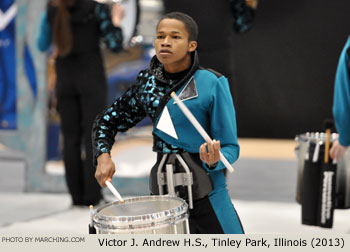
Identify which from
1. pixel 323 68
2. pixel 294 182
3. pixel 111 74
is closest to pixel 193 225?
pixel 111 74

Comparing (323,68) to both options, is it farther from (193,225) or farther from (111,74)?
(193,225)

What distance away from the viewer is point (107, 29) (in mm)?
3600

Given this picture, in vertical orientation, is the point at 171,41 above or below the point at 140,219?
above

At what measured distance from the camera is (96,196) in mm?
3760

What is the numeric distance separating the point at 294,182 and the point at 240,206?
1093 mm

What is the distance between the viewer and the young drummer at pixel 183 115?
5.12 ft

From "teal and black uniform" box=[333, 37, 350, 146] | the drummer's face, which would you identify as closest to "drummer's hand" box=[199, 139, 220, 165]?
the drummer's face

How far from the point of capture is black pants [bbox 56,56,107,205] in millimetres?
3662

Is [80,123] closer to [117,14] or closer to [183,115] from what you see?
[117,14]

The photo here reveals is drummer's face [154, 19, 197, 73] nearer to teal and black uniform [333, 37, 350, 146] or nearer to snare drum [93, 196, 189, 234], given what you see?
snare drum [93, 196, 189, 234]

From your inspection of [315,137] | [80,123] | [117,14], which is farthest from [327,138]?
[80,123]

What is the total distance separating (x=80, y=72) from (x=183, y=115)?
7.09 feet

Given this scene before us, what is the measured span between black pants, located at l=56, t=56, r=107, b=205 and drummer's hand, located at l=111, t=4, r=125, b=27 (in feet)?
1.23

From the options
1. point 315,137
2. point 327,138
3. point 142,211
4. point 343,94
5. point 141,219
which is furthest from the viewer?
point 315,137
